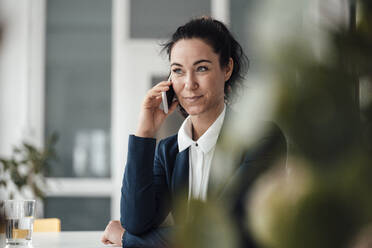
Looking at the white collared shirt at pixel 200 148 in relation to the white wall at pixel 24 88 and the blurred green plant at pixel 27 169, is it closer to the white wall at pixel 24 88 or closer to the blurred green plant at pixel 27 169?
the blurred green plant at pixel 27 169

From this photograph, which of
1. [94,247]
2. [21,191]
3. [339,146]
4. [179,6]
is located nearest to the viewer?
[339,146]

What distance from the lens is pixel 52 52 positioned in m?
4.42

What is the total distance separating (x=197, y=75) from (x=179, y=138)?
0.23 m

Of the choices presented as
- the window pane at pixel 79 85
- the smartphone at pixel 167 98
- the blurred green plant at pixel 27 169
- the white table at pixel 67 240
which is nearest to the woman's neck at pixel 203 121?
the smartphone at pixel 167 98

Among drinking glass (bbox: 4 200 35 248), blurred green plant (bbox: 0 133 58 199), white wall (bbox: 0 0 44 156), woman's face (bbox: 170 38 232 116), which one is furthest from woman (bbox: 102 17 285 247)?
white wall (bbox: 0 0 44 156)

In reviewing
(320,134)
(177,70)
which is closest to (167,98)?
(177,70)

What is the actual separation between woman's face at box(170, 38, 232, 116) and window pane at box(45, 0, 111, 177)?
276 centimetres

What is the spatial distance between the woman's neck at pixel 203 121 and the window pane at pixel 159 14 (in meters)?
2.77

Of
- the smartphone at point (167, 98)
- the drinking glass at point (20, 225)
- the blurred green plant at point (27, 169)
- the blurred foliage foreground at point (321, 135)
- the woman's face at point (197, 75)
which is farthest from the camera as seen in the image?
the blurred green plant at point (27, 169)

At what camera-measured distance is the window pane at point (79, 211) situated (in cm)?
436

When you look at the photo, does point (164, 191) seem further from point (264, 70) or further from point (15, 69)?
point (15, 69)

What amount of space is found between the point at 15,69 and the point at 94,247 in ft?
10.7

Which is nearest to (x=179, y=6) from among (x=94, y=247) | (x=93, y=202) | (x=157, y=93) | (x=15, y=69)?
(x=15, y=69)

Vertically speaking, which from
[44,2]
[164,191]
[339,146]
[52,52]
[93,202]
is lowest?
[93,202]
